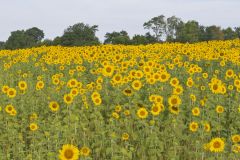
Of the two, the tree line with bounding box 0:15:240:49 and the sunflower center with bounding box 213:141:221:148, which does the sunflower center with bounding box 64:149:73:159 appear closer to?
the sunflower center with bounding box 213:141:221:148

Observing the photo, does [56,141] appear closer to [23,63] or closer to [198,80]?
[198,80]

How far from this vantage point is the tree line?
38.8m

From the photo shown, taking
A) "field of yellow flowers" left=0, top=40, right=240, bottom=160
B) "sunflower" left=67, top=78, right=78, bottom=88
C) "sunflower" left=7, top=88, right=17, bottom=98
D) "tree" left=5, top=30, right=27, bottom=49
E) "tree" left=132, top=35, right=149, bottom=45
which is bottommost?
"field of yellow flowers" left=0, top=40, right=240, bottom=160

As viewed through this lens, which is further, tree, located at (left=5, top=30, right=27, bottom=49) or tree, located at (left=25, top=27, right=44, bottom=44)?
tree, located at (left=25, top=27, right=44, bottom=44)

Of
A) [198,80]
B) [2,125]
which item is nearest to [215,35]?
[198,80]

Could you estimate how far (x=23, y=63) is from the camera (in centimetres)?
1797

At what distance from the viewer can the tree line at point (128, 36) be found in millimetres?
38763

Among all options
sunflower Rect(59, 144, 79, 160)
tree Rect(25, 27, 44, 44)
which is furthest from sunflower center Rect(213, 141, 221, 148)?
tree Rect(25, 27, 44, 44)

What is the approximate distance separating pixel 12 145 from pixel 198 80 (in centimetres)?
536

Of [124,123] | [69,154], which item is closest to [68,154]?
[69,154]

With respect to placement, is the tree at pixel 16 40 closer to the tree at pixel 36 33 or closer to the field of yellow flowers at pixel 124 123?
the tree at pixel 36 33

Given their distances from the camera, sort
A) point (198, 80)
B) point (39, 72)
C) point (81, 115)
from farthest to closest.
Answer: point (39, 72)
point (198, 80)
point (81, 115)

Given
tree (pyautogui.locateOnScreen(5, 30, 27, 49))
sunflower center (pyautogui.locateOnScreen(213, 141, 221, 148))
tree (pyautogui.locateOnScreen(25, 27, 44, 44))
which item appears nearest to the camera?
sunflower center (pyautogui.locateOnScreen(213, 141, 221, 148))

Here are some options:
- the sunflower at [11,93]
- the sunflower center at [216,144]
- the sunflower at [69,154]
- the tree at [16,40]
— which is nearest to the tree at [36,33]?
the tree at [16,40]
